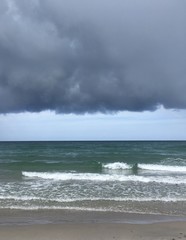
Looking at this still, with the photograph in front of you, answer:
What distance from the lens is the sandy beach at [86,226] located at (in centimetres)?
894

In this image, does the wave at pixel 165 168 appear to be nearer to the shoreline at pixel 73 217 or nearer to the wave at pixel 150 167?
the wave at pixel 150 167

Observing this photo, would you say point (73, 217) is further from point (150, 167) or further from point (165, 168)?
point (150, 167)

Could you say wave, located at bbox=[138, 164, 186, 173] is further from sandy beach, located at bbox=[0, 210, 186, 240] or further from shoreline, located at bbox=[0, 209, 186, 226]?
sandy beach, located at bbox=[0, 210, 186, 240]

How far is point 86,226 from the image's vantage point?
9961 millimetres

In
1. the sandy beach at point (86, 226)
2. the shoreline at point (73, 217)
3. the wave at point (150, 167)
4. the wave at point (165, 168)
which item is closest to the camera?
the sandy beach at point (86, 226)

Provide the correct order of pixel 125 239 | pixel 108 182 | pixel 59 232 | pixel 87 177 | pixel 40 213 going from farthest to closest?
pixel 87 177, pixel 108 182, pixel 40 213, pixel 59 232, pixel 125 239

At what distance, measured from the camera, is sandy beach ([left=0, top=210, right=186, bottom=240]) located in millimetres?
8938

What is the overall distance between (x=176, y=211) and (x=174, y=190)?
14.6 feet

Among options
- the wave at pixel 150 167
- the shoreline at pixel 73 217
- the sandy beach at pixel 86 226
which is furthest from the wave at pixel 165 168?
the sandy beach at pixel 86 226

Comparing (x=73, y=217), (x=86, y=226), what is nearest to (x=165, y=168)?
(x=73, y=217)

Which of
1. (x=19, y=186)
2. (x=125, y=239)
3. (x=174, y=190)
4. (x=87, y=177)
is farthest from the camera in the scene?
(x=87, y=177)

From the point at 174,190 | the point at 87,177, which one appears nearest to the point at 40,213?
the point at 174,190

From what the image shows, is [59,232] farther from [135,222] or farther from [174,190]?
[174,190]

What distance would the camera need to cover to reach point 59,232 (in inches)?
365
